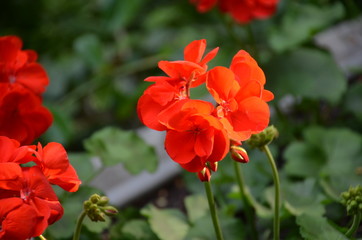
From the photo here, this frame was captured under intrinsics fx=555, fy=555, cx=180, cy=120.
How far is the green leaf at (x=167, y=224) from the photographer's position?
752mm

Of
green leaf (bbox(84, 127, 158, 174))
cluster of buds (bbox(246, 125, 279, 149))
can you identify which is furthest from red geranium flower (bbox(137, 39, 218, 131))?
green leaf (bbox(84, 127, 158, 174))

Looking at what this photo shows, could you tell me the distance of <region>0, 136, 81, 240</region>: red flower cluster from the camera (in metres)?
0.48

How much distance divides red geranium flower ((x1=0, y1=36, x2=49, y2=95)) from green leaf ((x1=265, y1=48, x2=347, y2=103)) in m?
0.52

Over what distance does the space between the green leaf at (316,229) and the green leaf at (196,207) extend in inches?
8.1

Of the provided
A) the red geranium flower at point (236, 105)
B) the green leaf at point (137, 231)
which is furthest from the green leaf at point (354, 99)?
the red geranium flower at point (236, 105)

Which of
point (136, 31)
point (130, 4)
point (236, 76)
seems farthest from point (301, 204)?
point (136, 31)

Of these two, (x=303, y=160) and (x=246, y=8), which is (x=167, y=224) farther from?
(x=246, y=8)

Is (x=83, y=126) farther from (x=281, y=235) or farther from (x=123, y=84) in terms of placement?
(x=281, y=235)

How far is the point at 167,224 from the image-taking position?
2.58 feet

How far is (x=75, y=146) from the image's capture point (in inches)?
64.5

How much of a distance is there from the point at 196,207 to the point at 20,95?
336mm

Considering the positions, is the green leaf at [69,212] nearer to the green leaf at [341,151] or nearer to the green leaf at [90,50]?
the green leaf at [341,151]

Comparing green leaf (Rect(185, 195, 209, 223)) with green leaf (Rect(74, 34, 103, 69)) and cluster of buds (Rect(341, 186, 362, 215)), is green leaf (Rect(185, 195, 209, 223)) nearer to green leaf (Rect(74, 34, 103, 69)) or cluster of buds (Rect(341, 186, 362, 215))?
cluster of buds (Rect(341, 186, 362, 215))

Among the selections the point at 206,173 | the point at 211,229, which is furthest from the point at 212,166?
the point at 211,229
